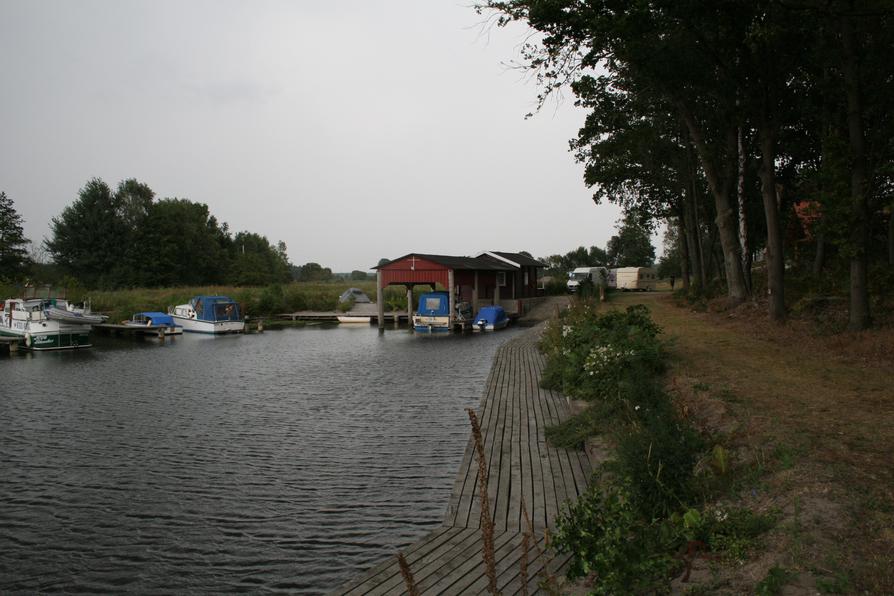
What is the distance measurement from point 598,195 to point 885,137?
66.1ft

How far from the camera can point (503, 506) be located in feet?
24.8

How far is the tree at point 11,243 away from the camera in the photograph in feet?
220

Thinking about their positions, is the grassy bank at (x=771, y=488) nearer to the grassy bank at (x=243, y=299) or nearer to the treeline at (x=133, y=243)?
the grassy bank at (x=243, y=299)

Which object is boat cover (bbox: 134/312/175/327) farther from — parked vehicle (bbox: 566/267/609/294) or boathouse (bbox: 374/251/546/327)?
parked vehicle (bbox: 566/267/609/294)

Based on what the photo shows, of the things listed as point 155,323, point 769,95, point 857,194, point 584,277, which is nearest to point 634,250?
point 584,277

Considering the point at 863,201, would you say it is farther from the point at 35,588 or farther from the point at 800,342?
the point at 35,588

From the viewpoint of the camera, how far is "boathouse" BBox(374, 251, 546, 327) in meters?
42.0

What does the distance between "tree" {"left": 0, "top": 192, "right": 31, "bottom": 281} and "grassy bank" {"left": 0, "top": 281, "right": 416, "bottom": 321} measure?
19678 mm

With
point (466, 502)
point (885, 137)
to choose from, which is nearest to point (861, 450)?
point (466, 502)

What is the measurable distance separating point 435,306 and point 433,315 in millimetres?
787

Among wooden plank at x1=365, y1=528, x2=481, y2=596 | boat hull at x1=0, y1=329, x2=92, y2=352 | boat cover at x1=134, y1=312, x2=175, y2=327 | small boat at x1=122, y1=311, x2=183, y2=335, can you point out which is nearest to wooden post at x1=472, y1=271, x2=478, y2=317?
small boat at x1=122, y1=311, x2=183, y2=335

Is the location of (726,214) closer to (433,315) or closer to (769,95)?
(769,95)

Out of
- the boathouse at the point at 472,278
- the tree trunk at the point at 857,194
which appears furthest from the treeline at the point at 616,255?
the tree trunk at the point at 857,194

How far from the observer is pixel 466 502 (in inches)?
310
